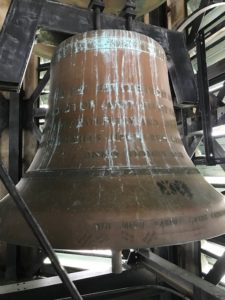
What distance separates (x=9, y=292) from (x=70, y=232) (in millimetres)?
1095

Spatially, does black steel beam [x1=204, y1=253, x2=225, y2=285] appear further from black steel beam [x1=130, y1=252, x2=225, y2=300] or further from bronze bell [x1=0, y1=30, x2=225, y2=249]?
bronze bell [x1=0, y1=30, x2=225, y2=249]

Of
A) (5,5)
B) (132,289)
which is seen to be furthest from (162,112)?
(5,5)

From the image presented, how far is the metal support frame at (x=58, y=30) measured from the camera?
2.70ft

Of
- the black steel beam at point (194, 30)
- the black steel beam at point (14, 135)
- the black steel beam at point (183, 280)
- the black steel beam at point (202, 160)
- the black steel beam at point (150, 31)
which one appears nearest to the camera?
the black steel beam at point (150, 31)

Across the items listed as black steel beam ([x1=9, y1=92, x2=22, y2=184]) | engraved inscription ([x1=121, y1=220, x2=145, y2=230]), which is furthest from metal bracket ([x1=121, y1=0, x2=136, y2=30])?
black steel beam ([x1=9, y1=92, x2=22, y2=184])

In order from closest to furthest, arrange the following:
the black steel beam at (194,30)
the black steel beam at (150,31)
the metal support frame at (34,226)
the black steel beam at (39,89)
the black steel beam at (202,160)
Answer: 1. the metal support frame at (34,226)
2. the black steel beam at (150,31)
3. the black steel beam at (202,160)
4. the black steel beam at (194,30)
5. the black steel beam at (39,89)

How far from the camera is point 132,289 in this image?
5.60 feet

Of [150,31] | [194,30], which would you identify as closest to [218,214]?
[150,31]

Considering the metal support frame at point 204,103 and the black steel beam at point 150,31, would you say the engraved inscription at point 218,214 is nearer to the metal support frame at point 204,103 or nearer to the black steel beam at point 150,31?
the black steel beam at point 150,31

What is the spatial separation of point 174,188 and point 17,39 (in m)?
0.57

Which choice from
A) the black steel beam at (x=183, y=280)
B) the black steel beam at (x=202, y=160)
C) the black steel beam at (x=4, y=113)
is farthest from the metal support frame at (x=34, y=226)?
the black steel beam at (x=4, y=113)

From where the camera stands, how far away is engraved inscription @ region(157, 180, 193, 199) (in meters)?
0.75

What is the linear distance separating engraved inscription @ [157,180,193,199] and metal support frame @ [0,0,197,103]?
1.45ft

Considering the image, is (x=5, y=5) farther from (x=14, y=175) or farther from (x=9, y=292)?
(x=9, y=292)
